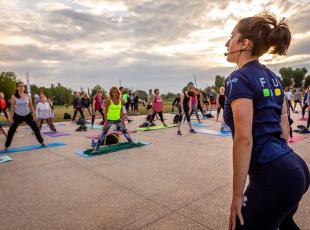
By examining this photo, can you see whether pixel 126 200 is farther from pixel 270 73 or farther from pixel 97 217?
pixel 270 73

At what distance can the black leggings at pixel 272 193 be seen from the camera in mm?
1380

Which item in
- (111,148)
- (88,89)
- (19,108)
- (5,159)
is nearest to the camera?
(5,159)

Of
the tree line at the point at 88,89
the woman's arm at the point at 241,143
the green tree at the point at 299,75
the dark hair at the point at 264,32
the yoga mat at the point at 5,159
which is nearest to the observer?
the woman's arm at the point at 241,143

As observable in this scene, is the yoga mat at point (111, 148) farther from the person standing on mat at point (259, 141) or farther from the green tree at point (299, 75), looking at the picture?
the green tree at point (299, 75)

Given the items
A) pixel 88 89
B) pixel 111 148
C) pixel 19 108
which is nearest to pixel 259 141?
pixel 111 148

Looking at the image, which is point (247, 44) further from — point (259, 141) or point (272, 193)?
point (272, 193)

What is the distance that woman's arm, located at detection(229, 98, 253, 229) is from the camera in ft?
4.46

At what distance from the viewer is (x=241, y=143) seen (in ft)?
4.54

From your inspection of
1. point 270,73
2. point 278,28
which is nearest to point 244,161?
point 270,73

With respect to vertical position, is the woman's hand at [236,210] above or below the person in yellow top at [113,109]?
below

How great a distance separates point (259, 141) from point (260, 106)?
0.64 ft

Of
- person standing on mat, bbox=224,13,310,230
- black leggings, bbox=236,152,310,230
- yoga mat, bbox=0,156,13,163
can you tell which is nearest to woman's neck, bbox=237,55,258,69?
person standing on mat, bbox=224,13,310,230

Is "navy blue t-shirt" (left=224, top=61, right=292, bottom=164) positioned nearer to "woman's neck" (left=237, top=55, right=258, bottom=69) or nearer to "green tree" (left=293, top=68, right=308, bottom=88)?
"woman's neck" (left=237, top=55, right=258, bottom=69)

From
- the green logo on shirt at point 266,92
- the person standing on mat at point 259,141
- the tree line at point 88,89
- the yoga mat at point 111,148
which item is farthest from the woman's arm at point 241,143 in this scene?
the tree line at point 88,89
